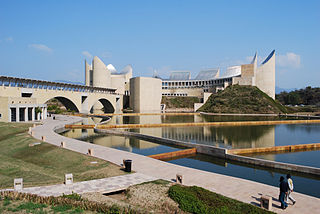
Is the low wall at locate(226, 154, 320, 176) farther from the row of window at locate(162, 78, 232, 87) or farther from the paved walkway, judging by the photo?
the row of window at locate(162, 78, 232, 87)

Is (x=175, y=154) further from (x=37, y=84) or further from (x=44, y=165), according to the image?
(x=37, y=84)

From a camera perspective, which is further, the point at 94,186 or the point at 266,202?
the point at 94,186

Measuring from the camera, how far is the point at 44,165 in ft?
44.0

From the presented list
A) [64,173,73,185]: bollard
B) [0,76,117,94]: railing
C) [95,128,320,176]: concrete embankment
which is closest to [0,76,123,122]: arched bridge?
[0,76,117,94]: railing

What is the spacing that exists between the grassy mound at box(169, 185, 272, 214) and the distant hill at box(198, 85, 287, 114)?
5904 centimetres

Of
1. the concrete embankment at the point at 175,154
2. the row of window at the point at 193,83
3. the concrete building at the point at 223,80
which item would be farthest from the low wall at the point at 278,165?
the row of window at the point at 193,83

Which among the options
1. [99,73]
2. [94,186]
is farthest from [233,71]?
[94,186]

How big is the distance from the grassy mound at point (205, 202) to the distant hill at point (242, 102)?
5904 cm

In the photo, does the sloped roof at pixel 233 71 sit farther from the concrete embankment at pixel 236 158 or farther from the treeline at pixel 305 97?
the concrete embankment at pixel 236 158

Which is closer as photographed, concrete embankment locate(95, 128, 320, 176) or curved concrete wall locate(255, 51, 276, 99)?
A: concrete embankment locate(95, 128, 320, 176)

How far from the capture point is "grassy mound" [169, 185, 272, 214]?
7384 millimetres

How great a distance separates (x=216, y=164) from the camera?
1551cm

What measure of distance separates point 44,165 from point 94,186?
5.43 metres

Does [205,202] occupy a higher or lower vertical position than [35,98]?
lower
